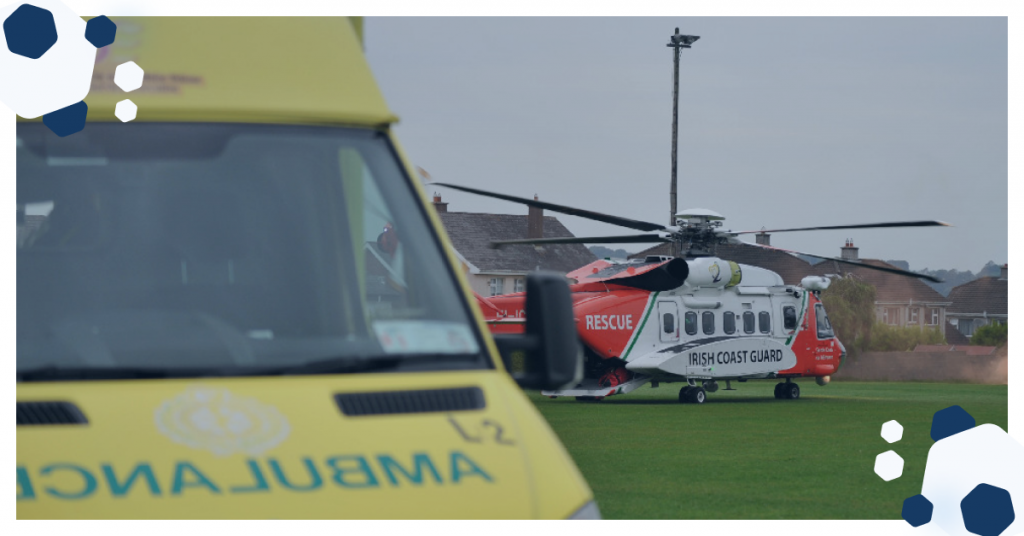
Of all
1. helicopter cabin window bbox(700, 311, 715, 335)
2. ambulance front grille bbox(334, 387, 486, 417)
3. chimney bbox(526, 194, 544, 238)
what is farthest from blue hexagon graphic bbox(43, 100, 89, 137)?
chimney bbox(526, 194, 544, 238)

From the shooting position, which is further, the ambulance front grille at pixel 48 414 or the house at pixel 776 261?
the house at pixel 776 261

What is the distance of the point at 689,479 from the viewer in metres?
11.8

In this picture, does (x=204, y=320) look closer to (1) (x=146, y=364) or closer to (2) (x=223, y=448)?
(1) (x=146, y=364)

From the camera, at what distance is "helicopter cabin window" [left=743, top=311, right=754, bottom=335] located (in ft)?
86.2

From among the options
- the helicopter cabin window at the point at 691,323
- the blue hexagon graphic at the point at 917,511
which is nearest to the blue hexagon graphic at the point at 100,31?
the blue hexagon graphic at the point at 917,511

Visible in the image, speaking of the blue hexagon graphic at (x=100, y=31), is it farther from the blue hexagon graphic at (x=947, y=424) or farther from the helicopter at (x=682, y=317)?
the helicopter at (x=682, y=317)

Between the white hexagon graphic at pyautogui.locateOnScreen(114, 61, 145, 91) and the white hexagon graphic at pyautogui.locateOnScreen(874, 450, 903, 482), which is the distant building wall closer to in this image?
the white hexagon graphic at pyautogui.locateOnScreen(874, 450, 903, 482)

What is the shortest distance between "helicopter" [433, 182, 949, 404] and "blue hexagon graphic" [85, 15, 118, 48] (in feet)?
66.4

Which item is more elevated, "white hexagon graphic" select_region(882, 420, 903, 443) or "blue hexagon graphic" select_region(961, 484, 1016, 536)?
"blue hexagon graphic" select_region(961, 484, 1016, 536)

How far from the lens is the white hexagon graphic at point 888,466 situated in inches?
487

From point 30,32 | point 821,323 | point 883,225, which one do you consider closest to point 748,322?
point 821,323

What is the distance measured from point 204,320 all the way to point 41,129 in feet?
2.37

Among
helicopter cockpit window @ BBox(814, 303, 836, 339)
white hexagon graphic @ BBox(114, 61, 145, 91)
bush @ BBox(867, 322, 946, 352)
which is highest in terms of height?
white hexagon graphic @ BBox(114, 61, 145, 91)

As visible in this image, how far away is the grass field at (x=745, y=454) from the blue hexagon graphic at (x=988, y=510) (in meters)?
5.50
